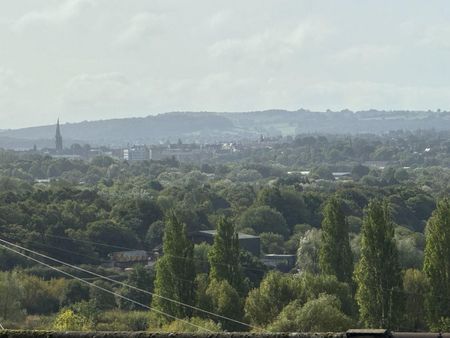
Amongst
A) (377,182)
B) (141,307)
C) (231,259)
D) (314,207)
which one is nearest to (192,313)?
(231,259)

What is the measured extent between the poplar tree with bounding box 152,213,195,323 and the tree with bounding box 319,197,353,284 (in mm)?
6378

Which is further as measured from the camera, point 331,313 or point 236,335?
point 331,313

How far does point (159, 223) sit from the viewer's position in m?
95.5

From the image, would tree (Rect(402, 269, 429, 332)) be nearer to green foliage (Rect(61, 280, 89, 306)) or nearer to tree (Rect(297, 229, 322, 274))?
green foliage (Rect(61, 280, 89, 306))

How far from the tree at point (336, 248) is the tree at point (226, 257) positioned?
3902 millimetres

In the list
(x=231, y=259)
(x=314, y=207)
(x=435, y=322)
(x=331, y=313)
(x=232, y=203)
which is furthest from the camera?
(x=232, y=203)

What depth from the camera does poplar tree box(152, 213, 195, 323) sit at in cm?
5216

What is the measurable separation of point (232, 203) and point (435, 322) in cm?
7402

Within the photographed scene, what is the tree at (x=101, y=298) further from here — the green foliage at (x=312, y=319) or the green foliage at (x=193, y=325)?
the green foliage at (x=312, y=319)

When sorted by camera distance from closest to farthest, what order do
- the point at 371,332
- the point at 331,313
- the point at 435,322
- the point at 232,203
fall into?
the point at 371,332, the point at 331,313, the point at 435,322, the point at 232,203

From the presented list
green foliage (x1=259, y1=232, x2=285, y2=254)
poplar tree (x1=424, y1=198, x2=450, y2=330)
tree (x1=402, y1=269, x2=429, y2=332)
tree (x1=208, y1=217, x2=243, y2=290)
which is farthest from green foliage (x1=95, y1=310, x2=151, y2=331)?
green foliage (x1=259, y1=232, x2=285, y2=254)

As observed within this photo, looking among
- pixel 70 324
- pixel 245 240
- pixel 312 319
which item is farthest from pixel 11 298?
pixel 245 240

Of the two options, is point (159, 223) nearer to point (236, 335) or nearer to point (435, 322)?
point (435, 322)

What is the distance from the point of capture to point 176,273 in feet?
176
